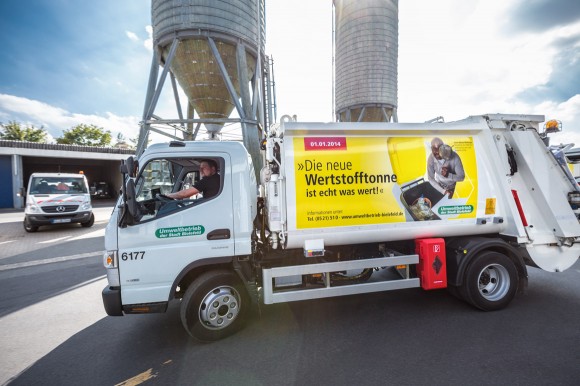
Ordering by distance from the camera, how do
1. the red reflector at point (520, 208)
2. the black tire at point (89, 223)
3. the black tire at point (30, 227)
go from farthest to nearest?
the black tire at point (89, 223)
the black tire at point (30, 227)
the red reflector at point (520, 208)

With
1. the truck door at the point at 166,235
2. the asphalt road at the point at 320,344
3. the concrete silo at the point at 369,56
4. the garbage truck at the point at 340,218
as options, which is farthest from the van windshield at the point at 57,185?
the concrete silo at the point at 369,56

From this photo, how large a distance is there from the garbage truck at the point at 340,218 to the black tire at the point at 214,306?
13 millimetres

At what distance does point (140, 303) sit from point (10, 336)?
6.81 feet

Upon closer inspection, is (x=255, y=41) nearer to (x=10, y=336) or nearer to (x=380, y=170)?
(x=380, y=170)

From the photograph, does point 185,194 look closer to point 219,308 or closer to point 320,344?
point 219,308

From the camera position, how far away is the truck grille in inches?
409

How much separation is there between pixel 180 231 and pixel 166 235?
0.51 ft

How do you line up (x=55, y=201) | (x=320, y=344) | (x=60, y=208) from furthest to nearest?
(x=60, y=208), (x=55, y=201), (x=320, y=344)

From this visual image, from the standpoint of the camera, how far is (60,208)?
1059 centimetres

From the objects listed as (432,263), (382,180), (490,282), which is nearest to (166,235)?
(382,180)

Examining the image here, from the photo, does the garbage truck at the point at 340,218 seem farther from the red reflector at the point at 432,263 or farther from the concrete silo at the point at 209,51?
the concrete silo at the point at 209,51

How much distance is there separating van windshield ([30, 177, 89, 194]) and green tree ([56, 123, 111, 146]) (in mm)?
45464

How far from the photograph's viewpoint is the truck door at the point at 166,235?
301cm

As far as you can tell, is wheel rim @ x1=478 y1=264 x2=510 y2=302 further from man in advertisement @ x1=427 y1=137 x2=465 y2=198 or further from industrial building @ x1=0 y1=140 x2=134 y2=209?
industrial building @ x1=0 y1=140 x2=134 y2=209
